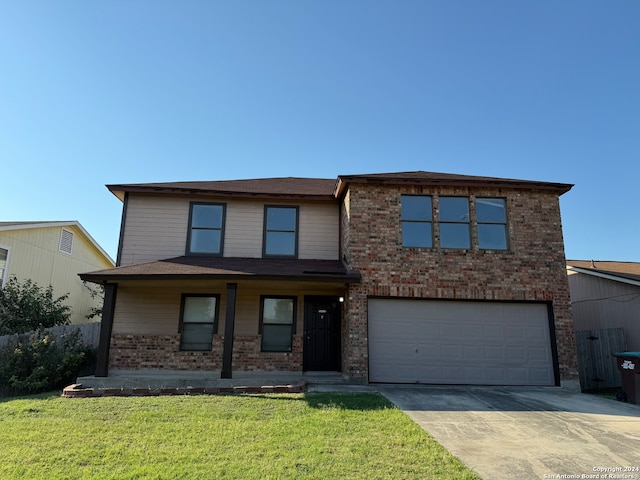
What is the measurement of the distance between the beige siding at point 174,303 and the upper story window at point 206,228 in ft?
4.12

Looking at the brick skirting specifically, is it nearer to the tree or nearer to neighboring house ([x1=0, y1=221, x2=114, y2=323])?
the tree

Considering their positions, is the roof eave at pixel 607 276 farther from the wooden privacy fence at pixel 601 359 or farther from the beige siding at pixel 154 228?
the beige siding at pixel 154 228

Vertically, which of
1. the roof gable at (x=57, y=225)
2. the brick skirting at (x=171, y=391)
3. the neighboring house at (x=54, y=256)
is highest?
the roof gable at (x=57, y=225)

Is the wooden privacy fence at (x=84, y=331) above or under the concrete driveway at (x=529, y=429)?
above

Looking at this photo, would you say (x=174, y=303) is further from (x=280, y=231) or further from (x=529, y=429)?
(x=529, y=429)

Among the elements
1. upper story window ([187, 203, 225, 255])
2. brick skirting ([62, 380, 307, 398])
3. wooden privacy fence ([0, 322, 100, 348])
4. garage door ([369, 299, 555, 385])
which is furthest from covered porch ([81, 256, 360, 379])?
brick skirting ([62, 380, 307, 398])

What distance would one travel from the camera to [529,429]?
6.27 metres

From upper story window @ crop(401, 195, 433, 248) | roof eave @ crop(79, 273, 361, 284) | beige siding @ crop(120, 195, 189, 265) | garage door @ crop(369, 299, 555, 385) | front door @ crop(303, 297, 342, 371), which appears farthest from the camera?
beige siding @ crop(120, 195, 189, 265)

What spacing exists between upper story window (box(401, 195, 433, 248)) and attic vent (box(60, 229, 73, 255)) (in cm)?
1473

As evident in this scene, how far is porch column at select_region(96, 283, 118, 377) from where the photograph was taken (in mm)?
10180

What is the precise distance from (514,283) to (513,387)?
2.60m

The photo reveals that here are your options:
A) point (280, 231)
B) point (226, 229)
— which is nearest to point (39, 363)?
point (226, 229)

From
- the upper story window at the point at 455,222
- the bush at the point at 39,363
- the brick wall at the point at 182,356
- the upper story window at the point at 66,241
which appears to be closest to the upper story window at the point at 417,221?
the upper story window at the point at 455,222

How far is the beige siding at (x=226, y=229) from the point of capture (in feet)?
39.7
